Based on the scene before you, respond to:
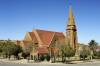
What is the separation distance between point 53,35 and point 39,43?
25.7ft

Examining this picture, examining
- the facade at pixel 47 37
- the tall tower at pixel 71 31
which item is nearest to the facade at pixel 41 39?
the facade at pixel 47 37

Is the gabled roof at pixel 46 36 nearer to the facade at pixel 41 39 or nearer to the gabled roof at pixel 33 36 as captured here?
the facade at pixel 41 39

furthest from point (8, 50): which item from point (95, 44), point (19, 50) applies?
point (95, 44)

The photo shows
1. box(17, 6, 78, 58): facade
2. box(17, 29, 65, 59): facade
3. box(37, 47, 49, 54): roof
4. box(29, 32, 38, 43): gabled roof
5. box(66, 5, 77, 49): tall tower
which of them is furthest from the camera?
box(66, 5, 77, 49): tall tower

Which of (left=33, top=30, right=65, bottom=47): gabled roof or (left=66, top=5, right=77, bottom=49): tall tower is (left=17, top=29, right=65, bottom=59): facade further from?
(left=66, top=5, right=77, bottom=49): tall tower

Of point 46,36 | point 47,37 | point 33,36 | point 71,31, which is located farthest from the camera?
point 47,37

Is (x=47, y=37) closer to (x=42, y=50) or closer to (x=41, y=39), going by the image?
(x=41, y=39)

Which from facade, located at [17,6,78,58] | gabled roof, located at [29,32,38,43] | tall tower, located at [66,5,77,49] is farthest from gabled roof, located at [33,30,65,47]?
tall tower, located at [66,5,77,49]

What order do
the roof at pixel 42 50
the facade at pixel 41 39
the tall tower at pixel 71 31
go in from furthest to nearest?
the tall tower at pixel 71 31, the facade at pixel 41 39, the roof at pixel 42 50

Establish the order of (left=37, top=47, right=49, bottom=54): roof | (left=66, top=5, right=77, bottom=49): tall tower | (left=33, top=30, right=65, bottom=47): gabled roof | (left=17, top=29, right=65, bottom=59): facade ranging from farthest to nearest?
(left=66, top=5, right=77, bottom=49): tall tower
(left=33, top=30, right=65, bottom=47): gabled roof
(left=17, top=29, right=65, bottom=59): facade
(left=37, top=47, right=49, bottom=54): roof

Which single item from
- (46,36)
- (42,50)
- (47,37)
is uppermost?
(46,36)

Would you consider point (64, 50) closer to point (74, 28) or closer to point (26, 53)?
point (26, 53)

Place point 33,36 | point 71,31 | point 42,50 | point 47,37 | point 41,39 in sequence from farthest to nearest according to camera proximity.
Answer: point 47,37, point 71,31, point 33,36, point 41,39, point 42,50

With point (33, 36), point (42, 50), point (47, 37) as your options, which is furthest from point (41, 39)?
point (42, 50)
